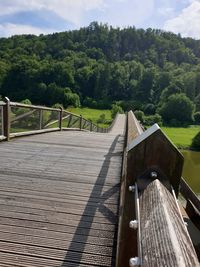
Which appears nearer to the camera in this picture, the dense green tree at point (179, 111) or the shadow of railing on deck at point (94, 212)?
the shadow of railing on deck at point (94, 212)

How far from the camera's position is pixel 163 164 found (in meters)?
1.41

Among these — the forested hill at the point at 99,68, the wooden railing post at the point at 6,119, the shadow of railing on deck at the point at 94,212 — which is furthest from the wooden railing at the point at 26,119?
the forested hill at the point at 99,68

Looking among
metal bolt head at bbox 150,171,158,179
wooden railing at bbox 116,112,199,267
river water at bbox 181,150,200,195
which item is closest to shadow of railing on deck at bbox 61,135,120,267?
wooden railing at bbox 116,112,199,267

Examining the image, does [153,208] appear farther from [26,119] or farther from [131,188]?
[26,119]

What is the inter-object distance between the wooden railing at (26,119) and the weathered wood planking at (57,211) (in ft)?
6.30

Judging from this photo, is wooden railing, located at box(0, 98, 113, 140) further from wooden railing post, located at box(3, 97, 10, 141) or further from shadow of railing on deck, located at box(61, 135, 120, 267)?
shadow of railing on deck, located at box(61, 135, 120, 267)

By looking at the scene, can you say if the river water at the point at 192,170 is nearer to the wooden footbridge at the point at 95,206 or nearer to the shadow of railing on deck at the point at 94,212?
the wooden footbridge at the point at 95,206

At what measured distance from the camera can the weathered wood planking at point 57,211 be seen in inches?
95.6

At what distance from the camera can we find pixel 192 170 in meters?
39.6

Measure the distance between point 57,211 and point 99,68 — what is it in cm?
11667

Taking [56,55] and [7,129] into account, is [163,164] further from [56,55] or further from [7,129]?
[56,55]

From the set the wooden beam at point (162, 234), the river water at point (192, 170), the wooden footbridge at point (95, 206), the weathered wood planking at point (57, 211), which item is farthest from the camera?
the river water at point (192, 170)

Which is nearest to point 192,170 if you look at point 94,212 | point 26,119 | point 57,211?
point 26,119

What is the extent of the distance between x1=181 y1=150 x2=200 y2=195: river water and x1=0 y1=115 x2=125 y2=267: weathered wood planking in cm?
2425
